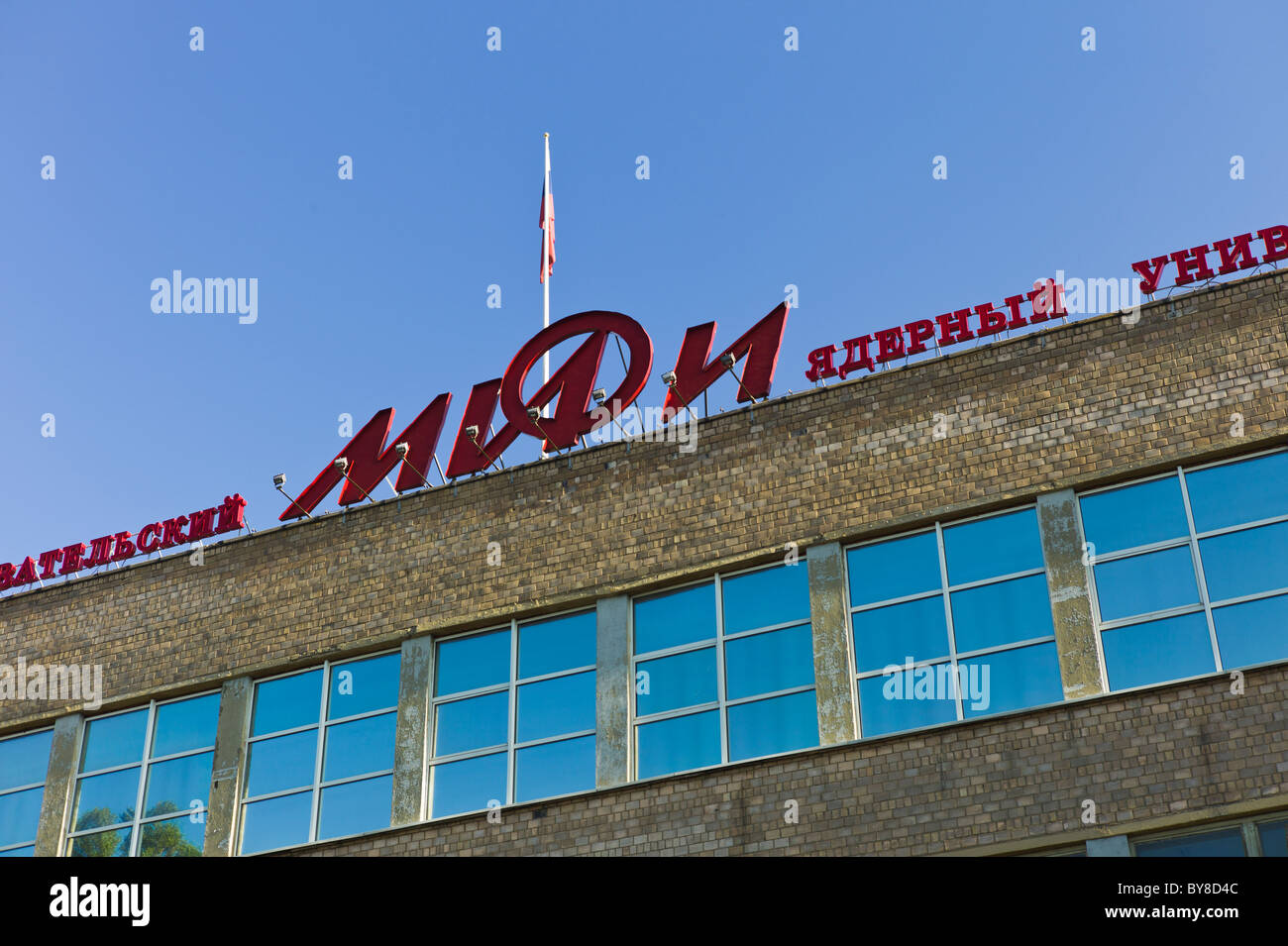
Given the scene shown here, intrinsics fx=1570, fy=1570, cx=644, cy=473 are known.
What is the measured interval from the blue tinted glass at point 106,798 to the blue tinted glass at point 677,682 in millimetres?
7539

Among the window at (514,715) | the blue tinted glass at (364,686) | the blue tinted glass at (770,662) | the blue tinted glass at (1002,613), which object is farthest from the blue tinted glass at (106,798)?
the blue tinted glass at (1002,613)

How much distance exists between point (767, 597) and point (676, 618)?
1228mm

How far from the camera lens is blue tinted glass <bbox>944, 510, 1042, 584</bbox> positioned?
18281mm

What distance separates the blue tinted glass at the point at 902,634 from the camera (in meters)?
18.3

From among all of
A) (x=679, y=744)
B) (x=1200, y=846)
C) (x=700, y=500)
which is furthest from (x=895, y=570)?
(x=1200, y=846)

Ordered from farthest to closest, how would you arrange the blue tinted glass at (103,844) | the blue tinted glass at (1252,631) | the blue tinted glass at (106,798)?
the blue tinted glass at (106,798)
the blue tinted glass at (103,844)
the blue tinted glass at (1252,631)

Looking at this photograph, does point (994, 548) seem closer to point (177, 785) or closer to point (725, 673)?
point (725, 673)

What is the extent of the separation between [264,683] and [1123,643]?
11473mm

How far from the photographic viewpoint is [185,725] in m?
21.9

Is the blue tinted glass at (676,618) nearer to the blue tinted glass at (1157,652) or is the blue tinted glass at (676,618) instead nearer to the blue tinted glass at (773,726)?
the blue tinted glass at (773,726)

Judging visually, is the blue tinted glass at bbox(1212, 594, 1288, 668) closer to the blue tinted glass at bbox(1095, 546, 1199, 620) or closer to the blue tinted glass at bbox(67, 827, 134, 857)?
the blue tinted glass at bbox(1095, 546, 1199, 620)

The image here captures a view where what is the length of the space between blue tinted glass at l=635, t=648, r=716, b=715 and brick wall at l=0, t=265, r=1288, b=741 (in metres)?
1.09
